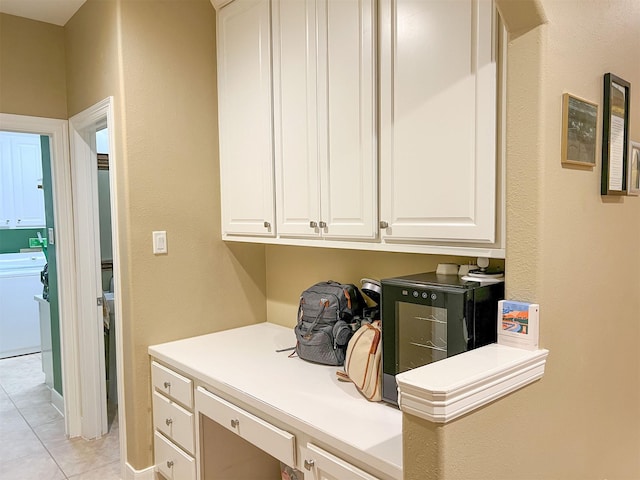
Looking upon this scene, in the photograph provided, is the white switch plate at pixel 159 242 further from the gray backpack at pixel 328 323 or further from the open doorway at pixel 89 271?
the gray backpack at pixel 328 323

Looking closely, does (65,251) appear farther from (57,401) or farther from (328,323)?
(328,323)

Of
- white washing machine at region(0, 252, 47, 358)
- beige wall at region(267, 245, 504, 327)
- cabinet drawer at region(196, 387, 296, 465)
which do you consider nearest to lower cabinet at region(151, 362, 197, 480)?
cabinet drawer at region(196, 387, 296, 465)

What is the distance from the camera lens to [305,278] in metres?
2.64

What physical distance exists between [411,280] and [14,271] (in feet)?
15.5

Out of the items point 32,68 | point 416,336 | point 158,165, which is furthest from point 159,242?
point 416,336

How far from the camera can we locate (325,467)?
1.51 metres

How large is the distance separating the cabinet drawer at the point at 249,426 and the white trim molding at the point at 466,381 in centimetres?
71

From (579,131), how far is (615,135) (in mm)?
269

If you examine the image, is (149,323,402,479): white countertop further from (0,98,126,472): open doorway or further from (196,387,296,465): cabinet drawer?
(0,98,126,472): open doorway

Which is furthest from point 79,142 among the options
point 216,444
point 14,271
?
point 14,271

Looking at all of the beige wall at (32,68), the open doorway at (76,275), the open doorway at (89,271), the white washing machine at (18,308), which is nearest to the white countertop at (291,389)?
the open doorway at (89,271)

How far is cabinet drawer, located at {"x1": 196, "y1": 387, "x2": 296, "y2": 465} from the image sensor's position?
5.47 feet

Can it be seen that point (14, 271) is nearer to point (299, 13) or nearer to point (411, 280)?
point (299, 13)

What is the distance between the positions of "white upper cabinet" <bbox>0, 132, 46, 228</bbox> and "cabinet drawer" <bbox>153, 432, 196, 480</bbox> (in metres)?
3.80
